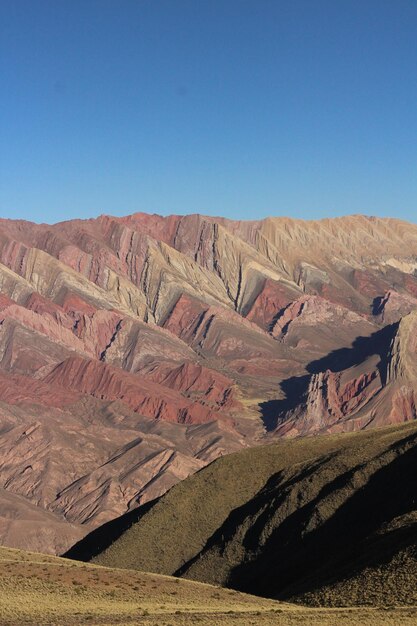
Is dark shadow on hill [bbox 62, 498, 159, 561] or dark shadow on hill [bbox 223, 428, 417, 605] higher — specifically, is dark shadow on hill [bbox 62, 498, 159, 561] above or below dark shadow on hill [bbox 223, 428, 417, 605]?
below

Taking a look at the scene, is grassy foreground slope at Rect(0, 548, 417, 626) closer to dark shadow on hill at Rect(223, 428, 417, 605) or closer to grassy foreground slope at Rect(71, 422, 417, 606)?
grassy foreground slope at Rect(71, 422, 417, 606)

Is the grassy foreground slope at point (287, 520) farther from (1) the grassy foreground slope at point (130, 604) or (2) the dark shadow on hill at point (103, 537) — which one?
(1) the grassy foreground slope at point (130, 604)

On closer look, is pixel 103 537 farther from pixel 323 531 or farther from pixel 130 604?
pixel 130 604

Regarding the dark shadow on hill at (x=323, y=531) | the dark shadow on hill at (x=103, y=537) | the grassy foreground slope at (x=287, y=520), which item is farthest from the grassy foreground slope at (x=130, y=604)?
the dark shadow on hill at (x=103, y=537)

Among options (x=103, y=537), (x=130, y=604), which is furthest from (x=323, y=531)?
(x=130, y=604)

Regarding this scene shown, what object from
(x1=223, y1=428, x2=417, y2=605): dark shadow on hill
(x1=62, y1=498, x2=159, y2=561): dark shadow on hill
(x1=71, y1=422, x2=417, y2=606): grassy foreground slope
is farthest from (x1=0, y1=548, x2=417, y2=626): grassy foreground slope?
(x1=62, y1=498, x2=159, y2=561): dark shadow on hill

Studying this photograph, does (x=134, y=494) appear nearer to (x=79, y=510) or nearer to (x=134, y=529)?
(x=79, y=510)
